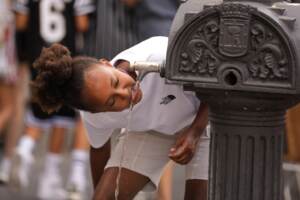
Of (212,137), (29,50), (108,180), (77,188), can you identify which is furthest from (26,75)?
(212,137)

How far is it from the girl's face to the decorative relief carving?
0.68m

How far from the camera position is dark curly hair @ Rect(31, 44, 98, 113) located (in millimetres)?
4469

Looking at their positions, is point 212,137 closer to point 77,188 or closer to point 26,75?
point 77,188

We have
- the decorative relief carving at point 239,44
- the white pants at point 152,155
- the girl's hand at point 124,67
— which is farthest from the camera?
the white pants at point 152,155

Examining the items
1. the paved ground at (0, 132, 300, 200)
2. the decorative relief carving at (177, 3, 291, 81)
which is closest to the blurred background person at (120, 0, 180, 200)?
the paved ground at (0, 132, 300, 200)

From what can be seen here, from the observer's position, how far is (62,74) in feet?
14.6

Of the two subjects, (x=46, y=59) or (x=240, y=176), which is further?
(x=46, y=59)

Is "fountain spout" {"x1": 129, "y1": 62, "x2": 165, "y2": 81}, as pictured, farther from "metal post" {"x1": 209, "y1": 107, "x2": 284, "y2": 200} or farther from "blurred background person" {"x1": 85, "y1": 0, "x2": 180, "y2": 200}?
"blurred background person" {"x1": 85, "y1": 0, "x2": 180, "y2": 200}

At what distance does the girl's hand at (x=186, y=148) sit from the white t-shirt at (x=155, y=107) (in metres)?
0.20

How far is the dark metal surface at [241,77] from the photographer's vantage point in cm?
373

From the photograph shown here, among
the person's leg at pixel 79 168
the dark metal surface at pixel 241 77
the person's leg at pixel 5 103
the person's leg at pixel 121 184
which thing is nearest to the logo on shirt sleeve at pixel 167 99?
the person's leg at pixel 121 184

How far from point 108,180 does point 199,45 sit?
4.05 ft

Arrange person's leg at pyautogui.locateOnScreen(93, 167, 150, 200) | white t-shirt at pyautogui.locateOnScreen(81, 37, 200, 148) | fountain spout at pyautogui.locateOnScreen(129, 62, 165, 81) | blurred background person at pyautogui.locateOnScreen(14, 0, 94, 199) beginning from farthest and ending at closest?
1. blurred background person at pyautogui.locateOnScreen(14, 0, 94, 199)
2. person's leg at pyautogui.locateOnScreen(93, 167, 150, 200)
3. white t-shirt at pyautogui.locateOnScreen(81, 37, 200, 148)
4. fountain spout at pyautogui.locateOnScreen(129, 62, 165, 81)

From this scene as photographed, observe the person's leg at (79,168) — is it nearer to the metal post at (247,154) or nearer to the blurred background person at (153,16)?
the blurred background person at (153,16)
